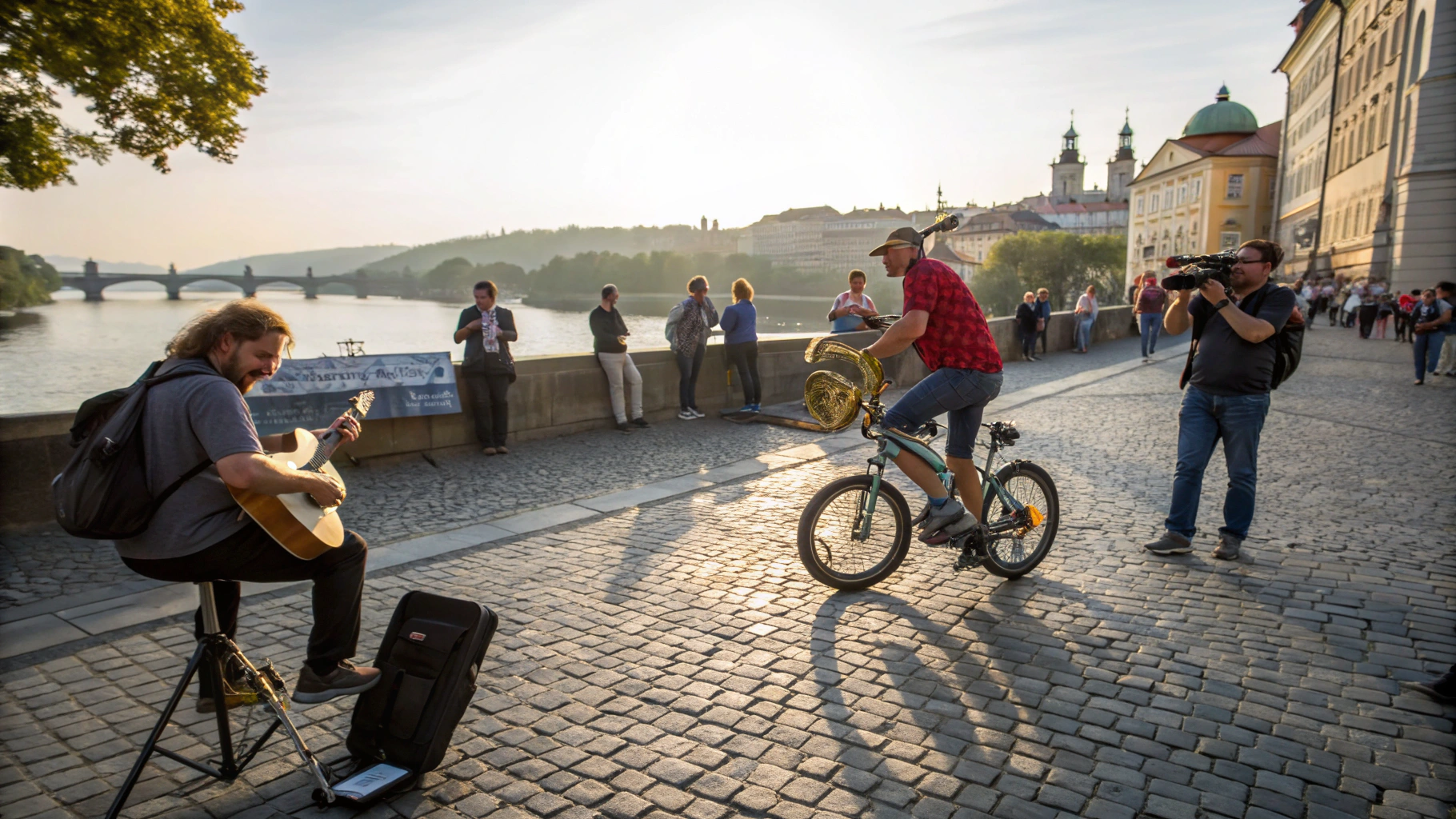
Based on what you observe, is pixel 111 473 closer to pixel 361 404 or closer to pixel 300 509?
pixel 300 509

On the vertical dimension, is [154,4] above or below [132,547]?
above

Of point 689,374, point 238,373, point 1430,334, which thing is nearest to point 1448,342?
point 1430,334

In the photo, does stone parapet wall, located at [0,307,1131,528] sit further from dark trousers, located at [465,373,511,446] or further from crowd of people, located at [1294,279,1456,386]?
crowd of people, located at [1294,279,1456,386]

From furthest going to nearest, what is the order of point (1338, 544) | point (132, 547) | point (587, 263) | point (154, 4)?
point (587, 263) < point (154, 4) < point (1338, 544) < point (132, 547)

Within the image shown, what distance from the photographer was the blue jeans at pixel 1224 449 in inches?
202

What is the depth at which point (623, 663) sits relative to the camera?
3.93 metres

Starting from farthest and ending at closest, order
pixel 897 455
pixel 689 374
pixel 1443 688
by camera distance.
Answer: pixel 689 374 < pixel 897 455 < pixel 1443 688

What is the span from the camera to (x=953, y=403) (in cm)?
457

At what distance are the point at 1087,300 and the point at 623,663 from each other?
19961 mm

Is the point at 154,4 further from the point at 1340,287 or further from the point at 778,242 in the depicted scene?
the point at 778,242

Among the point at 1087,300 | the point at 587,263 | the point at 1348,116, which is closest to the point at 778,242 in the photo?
the point at 587,263

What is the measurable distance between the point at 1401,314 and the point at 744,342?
2183cm

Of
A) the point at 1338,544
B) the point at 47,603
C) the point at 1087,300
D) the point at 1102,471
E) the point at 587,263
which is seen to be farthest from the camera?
the point at 587,263

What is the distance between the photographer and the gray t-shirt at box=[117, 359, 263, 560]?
2582 millimetres
